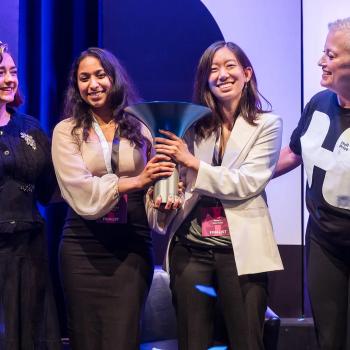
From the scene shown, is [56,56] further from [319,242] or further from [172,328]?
[319,242]

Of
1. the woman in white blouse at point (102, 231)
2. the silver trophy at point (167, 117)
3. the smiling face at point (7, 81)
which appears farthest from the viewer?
the smiling face at point (7, 81)

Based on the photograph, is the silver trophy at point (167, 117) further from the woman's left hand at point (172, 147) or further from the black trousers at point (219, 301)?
the black trousers at point (219, 301)

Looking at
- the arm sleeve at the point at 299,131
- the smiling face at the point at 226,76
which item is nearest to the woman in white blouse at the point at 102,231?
the smiling face at the point at 226,76

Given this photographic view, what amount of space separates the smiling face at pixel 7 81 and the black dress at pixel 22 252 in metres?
0.09

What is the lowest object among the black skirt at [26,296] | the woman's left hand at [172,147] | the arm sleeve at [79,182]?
the black skirt at [26,296]

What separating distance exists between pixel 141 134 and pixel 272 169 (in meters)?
0.58

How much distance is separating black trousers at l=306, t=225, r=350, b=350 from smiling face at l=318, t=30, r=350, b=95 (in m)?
0.63

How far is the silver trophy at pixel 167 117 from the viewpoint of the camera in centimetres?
227

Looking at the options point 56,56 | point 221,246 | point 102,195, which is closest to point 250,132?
point 221,246

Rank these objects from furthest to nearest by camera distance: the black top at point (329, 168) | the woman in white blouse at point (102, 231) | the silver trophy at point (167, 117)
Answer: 1. the woman in white blouse at point (102, 231)
2. the black top at point (329, 168)
3. the silver trophy at point (167, 117)

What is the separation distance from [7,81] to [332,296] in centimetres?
161

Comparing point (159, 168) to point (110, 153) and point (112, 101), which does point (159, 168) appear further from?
point (112, 101)

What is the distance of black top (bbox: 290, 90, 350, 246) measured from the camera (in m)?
2.40

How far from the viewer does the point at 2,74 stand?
2758 mm
